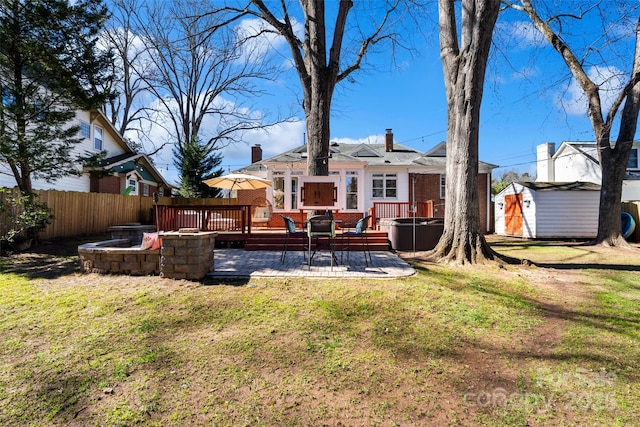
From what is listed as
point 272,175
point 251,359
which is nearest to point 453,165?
point 251,359

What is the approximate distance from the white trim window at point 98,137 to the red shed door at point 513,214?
870 inches

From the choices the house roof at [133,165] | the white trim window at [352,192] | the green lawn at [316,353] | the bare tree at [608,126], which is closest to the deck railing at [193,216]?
the green lawn at [316,353]

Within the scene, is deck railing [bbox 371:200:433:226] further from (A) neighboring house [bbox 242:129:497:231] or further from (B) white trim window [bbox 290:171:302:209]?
(B) white trim window [bbox 290:171:302:209]

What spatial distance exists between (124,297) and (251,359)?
270 cm

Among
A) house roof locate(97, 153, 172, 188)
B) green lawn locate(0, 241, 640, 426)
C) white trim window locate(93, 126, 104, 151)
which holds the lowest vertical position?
green lawn locate(0, 241, 640, 426)

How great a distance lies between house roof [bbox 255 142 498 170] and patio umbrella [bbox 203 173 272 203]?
13.5 feet

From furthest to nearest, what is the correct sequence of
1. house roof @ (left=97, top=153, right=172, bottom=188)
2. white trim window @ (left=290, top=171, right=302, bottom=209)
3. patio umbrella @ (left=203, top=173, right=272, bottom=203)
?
house roof @ (left=97, top=153, right=172, bottom=188), white trim window @ (left=290, top=171, right=302, bottom=209), patio umbrella @ (left=203, top=173, right=272, bottom=203)

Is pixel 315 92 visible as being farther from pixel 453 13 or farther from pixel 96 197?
pixel 96 197

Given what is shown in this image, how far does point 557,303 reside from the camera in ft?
15.9

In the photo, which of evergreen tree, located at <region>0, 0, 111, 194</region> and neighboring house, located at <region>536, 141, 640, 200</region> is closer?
evergreen tree, located at <region>0, 0, 111, 194</region>

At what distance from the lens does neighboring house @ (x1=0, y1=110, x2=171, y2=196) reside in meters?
14.4

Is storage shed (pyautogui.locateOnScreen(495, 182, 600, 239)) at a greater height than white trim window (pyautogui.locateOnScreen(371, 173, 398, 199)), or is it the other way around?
white trim window (pyautogui.locateOnScreen(371, 173, 398, 199))

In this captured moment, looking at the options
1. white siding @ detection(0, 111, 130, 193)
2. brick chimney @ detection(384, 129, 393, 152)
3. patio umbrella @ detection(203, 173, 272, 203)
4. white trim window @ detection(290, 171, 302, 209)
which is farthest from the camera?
brick chimney @ detection(384, 129, 393, 152)

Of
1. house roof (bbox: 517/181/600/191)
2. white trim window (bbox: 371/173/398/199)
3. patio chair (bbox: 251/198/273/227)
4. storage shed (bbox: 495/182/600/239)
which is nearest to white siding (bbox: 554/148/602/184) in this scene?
house roof (bbox: 517/181/600/191)
